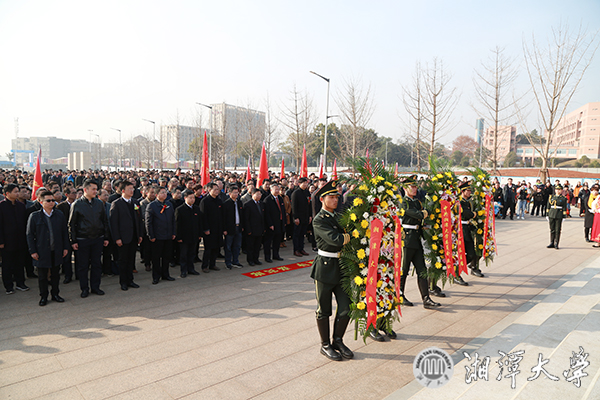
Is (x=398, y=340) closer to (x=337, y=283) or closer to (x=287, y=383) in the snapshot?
(x=337, y=283)

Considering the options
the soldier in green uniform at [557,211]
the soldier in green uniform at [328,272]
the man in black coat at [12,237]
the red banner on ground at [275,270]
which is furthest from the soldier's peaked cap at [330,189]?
the soldier in green uniform at [557,211]

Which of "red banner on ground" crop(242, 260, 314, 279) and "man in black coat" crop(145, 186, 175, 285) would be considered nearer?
"man in black coat" crop(145, 186, 175, 285)

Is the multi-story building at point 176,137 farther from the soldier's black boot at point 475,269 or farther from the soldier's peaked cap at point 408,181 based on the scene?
the soldier's peaked cap at point 408,181

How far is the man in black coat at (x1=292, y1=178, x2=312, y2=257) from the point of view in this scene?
10.1 m

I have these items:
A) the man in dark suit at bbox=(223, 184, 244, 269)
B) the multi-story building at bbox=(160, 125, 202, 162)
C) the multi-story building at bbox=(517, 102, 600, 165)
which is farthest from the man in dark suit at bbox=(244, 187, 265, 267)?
the multi-story building at bbox=(517, 102, 600, 165)

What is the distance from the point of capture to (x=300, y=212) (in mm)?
10141

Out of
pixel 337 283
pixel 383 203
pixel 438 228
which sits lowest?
pixel 337 283

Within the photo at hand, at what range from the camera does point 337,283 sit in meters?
4.26

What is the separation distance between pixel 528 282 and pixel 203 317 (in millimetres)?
6857

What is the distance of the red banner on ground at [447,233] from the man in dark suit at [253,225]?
14.0 feet

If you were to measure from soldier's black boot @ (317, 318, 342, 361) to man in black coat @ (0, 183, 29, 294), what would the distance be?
5.87 m

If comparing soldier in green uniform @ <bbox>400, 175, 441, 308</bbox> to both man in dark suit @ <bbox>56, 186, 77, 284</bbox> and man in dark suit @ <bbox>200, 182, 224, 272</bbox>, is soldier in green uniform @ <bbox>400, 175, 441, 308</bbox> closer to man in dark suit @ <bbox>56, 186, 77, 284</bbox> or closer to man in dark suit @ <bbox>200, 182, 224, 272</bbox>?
man in dark suit @ <bbox>200, 182, 224, 272</bbox>

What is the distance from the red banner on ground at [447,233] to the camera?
6449 mm

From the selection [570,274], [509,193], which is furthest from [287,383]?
[509,193]
